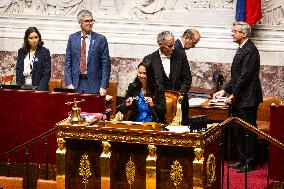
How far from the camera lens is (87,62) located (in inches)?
366

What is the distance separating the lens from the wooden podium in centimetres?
682

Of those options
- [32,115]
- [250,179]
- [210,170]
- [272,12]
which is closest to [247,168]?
[250,179]

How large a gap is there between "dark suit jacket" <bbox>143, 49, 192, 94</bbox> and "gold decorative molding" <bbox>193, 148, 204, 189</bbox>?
1.78 meters

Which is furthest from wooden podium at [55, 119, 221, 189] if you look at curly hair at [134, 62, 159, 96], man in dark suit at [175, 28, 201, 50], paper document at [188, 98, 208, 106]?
man in dark suit at [175, 28, 201, 50]

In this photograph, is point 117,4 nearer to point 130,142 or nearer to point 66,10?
point 66,10

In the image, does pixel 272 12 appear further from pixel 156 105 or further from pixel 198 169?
pixel 198 169

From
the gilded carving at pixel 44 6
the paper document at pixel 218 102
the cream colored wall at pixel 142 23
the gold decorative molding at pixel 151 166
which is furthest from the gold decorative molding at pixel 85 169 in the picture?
the gilded carving at pixel 44 6

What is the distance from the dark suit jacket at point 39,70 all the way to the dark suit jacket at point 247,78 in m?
2.49

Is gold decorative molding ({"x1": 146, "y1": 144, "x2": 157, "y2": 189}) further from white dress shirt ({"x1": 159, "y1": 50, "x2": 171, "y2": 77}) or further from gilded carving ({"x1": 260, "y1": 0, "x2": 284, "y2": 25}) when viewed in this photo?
gilded carving ({"x1": 260, "y1": 0, "x2": 284, "y2": 25})

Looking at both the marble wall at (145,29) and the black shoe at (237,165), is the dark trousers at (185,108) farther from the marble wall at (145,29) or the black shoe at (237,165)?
the marble wall at (145,29)

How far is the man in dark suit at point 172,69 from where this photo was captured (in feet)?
27.7

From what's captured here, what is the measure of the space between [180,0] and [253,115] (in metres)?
2.76

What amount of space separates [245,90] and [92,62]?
202cm

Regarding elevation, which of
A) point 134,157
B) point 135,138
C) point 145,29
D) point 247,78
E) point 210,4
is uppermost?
point 210,4
